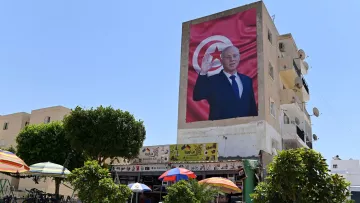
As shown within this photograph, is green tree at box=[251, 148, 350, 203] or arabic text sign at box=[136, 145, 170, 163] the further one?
arabic text sign at box=[136, 145, 170, 163]

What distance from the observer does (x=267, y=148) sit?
29.1 m

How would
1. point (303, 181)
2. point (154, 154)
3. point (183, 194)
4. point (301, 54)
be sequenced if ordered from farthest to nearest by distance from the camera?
1. point (301, 54)
2. point (154, 154)
3. point (183, 194)
4. point (303, 181)

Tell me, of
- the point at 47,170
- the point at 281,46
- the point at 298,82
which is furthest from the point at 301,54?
the point at 47,170

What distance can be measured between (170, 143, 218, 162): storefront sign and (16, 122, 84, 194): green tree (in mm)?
9333

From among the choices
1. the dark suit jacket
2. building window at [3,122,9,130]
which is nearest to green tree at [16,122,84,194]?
the dark suit jacket

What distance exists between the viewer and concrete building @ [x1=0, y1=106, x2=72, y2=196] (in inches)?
1662

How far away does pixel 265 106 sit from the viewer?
2983 cm

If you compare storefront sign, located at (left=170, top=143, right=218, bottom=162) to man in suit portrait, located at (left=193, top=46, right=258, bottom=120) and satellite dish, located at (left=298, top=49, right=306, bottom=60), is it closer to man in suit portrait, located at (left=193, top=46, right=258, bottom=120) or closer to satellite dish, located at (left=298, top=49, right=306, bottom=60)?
man in suit portrait, located at (left=193, top=46, right=258, bottom=120)

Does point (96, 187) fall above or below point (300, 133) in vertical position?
below

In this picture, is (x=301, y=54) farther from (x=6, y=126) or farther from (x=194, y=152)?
(x=6, y=126)

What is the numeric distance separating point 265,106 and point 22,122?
31.8m

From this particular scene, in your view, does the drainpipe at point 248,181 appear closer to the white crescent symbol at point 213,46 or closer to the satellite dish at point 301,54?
the white crescent symbol at point 213,46

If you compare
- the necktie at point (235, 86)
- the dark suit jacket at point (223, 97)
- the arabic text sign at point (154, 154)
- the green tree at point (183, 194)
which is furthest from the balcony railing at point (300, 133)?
the green tree at point (183, 194)

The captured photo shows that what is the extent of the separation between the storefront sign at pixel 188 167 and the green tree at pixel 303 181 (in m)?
11.6
